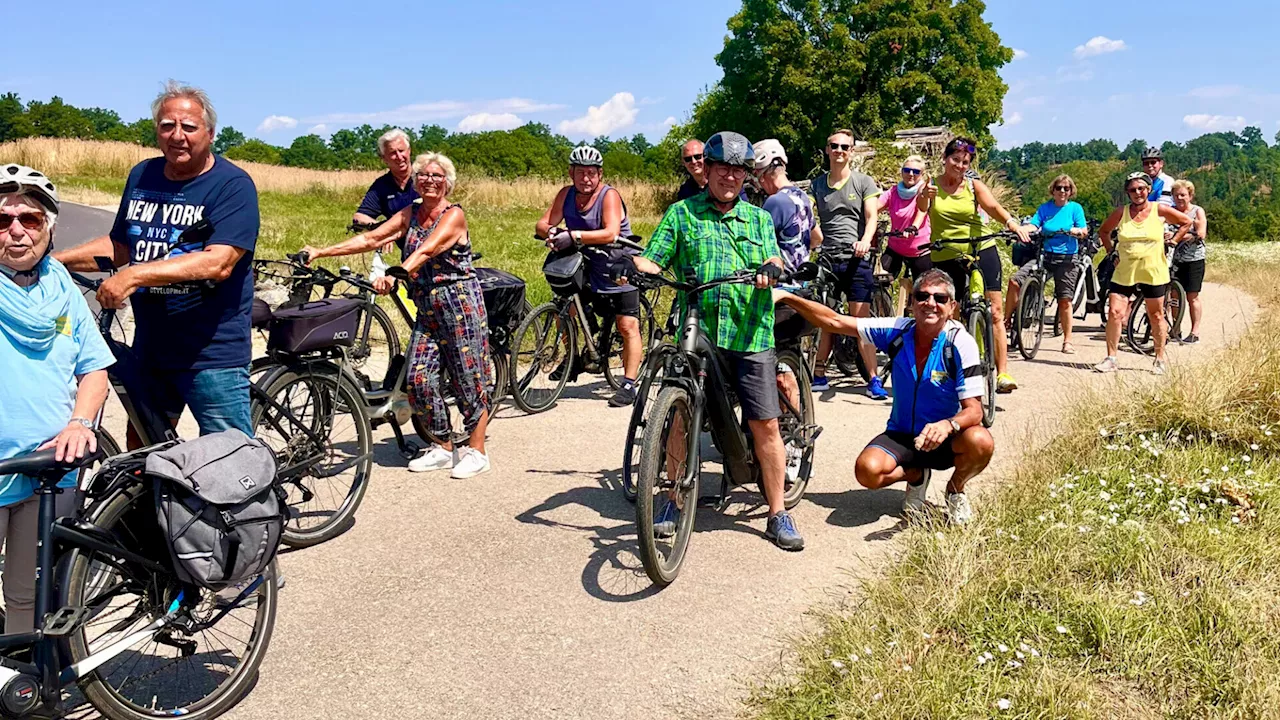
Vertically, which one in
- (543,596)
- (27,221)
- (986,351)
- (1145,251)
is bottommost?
(543,596)

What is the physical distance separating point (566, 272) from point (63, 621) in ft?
16.1

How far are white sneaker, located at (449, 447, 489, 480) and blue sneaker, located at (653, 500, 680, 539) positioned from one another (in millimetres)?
1814

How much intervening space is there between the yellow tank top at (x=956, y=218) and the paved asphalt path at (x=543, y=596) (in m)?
1.83

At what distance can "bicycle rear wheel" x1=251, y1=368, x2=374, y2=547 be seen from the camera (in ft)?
15.5

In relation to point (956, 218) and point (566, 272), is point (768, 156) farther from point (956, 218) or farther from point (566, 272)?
point (956, 218)

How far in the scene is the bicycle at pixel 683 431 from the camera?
13.3ft

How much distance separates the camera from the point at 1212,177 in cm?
12656

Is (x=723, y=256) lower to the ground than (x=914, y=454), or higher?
higher

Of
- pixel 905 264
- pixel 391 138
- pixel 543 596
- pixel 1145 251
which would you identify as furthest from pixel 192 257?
pixel 1145 251

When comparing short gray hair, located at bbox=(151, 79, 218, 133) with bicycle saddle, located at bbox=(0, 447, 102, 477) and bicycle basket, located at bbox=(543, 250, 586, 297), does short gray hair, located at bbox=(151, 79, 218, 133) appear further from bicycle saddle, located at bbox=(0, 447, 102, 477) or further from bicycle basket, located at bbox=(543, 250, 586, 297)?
bicycle basket, located at bbox=(543, 250, 586, 297)

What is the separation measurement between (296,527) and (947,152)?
549cm

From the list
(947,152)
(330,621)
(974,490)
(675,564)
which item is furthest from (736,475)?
(947,152)

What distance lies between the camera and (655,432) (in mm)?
4055

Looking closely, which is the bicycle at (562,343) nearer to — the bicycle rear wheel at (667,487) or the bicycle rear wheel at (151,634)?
the bicycle rear wheel at (667,487)
